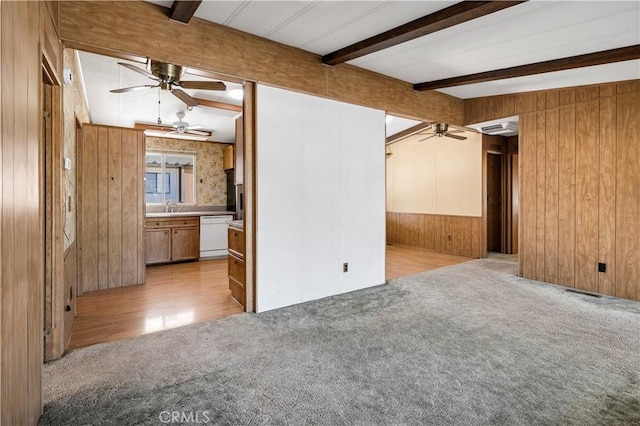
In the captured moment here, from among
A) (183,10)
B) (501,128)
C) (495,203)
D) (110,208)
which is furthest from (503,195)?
(110,208)

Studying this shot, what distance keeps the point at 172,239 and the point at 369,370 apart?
16.1ft

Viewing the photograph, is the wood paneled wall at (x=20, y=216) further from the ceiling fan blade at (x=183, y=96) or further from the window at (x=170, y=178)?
the window at (x=170, y=178)

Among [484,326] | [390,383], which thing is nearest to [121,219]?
[390,383]

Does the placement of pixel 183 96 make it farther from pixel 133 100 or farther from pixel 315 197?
pixel 133 100

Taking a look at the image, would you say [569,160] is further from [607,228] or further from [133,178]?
[133,178]

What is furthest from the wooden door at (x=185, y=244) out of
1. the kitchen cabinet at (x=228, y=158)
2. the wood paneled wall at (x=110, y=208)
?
the kitchen cabinet at (x=228, y=158)

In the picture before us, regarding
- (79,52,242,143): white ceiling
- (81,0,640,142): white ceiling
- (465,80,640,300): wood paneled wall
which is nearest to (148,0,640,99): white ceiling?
(81,0,640,142): white ceiling

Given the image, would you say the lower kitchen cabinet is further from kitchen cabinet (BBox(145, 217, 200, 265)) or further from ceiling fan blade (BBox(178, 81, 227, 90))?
ceiling fan blade (BBox(178, 81, 227, 90))

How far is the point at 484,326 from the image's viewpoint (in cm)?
303

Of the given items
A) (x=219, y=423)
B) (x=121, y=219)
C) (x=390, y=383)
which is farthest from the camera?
(x=121, y=219)

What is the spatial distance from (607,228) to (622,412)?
10.2ft

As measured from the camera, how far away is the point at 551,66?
3582 millimetres

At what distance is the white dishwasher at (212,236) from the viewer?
635cm

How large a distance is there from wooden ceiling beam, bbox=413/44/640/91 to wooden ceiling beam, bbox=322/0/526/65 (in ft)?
5.17
